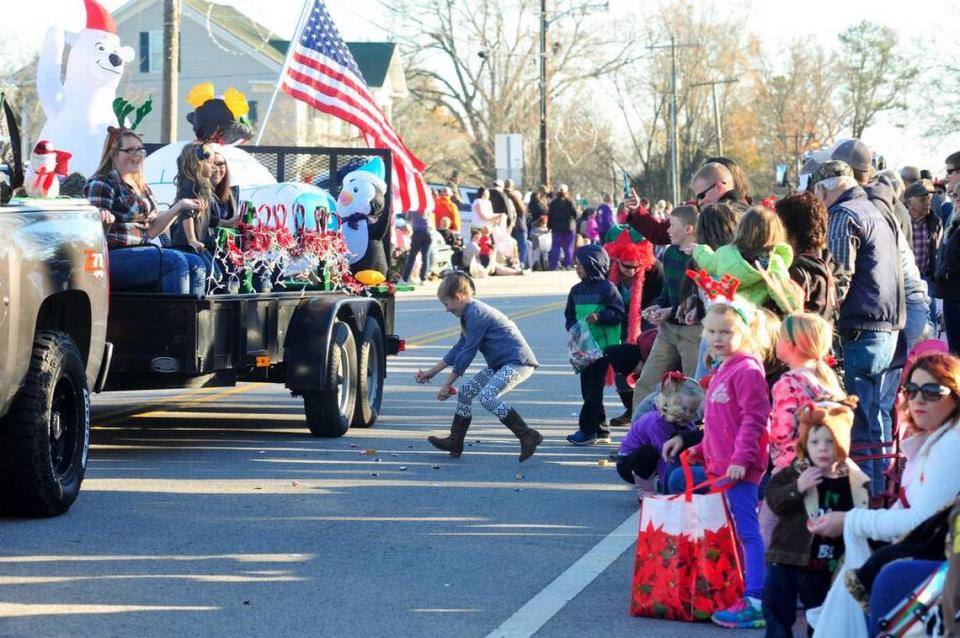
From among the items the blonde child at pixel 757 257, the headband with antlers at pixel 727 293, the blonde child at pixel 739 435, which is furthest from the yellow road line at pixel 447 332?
the blonde child at pixel 739 435

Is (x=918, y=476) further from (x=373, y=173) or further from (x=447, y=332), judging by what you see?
(x=447, y=332)

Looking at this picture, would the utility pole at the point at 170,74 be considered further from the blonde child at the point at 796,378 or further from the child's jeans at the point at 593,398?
the blonde child at the point at 796,378

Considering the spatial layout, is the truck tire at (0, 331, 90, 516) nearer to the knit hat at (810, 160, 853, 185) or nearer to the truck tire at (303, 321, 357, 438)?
the truck tire at (303, 321, 357, 438)

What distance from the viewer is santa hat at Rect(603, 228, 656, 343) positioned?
1146 cm

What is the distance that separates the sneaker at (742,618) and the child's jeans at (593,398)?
4918mm

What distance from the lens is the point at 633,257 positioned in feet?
38.1

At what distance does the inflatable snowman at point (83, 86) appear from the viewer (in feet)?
49.2

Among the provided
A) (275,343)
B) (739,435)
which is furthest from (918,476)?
(275,343)

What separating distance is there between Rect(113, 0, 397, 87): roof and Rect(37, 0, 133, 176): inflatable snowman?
48.5m

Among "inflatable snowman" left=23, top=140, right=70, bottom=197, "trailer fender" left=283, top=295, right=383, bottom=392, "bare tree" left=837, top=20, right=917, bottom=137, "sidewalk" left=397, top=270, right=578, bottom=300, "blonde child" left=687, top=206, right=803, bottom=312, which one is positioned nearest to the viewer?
"blonde child" left=687, top=206, right=803, bottom=312

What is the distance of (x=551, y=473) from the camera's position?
10117mm

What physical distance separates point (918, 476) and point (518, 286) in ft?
86.9

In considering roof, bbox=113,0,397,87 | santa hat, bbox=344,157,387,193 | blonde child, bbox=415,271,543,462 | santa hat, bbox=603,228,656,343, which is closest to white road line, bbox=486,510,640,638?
blonde child, bbox=415,271,543,462

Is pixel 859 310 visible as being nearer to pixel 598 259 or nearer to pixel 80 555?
pixel 598 259
